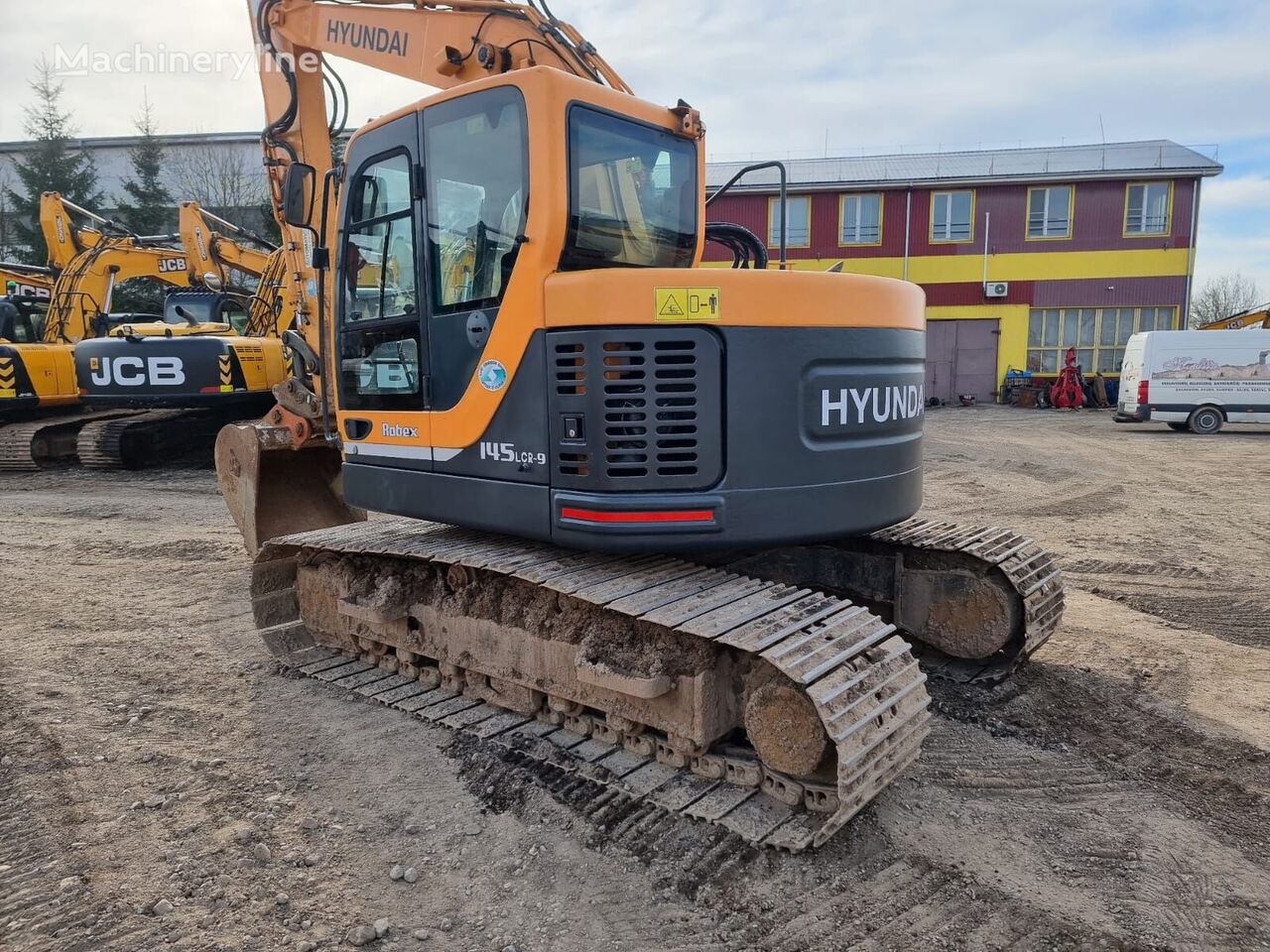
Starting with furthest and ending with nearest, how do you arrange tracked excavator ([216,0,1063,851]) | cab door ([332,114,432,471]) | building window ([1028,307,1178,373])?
building window ([1028,307,1178,373]), cab door ([332,114,432,471]), tracked excavator ([216,0,1063,851])

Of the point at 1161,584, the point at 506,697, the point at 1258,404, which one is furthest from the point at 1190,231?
the point at 506,697

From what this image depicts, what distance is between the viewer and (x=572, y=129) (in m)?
3.49

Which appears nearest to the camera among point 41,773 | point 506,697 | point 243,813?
point 243,813

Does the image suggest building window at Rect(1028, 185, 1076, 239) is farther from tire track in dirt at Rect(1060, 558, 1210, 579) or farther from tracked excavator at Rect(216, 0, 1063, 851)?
tracked excavator at Rect(216, 0, 1063, 851)

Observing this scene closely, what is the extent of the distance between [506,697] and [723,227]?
9.02ft

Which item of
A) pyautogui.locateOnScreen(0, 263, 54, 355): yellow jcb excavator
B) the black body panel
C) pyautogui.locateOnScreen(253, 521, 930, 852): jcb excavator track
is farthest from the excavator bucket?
pyautogui.locateOnScreen(0, 263, 54, 355): yellow jcb excavator

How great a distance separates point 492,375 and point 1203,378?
17828 millimetres

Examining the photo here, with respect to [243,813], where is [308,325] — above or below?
above

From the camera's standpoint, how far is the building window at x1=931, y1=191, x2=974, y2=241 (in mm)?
26641

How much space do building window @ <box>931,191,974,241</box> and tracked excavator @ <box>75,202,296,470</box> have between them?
20124 mm

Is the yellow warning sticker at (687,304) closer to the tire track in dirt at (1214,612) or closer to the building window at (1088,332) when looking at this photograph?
the tire track in dirt at (1214,612)

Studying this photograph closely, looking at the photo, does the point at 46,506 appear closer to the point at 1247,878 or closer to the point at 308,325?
the point at 308,325

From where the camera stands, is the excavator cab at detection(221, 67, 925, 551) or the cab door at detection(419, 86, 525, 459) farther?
the cab door at detection(419, 86, 525, 459)

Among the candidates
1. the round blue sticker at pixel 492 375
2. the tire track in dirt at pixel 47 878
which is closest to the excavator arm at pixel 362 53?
the round blue sticker at pixel 492 375
